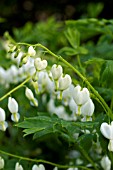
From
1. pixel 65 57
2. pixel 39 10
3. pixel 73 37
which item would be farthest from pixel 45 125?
pixel 39 10

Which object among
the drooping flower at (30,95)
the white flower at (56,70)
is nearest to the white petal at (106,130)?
the white flower at (56,70)

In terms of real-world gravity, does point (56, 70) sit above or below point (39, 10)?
below

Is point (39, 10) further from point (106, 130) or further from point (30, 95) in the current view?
point (106, 130)

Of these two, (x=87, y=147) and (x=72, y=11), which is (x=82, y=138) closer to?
(x=87, y=147)

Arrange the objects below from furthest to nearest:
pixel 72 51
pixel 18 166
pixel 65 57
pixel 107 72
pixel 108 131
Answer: pixel 65 57 → pixel 72 51 → pixel 18 166 → pixel 107 72 → pixel 108 131

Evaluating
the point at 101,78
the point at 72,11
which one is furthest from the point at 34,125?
the point at 72,11
